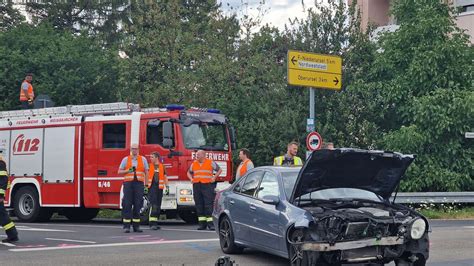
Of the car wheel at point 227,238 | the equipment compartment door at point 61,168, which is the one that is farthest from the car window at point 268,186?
the equipment compartment door at point 61,168

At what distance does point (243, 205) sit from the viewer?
34.4ft

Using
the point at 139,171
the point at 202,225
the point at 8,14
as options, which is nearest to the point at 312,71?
the point at 202,225

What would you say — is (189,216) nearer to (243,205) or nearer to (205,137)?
(205,137)

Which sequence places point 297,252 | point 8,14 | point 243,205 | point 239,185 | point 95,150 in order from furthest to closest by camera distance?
point 8,14 < point 95,150 < point 239,185 < point 243,205 < point 297,252

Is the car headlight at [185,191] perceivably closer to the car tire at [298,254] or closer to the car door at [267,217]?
the car door at [267,217]

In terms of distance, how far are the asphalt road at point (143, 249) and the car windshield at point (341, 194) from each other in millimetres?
1279

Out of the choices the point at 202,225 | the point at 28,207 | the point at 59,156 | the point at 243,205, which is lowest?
the point at 202,225

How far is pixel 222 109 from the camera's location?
25.9 m

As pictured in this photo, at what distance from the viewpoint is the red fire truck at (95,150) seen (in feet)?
55.3

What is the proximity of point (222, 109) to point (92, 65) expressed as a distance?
7.45 meters

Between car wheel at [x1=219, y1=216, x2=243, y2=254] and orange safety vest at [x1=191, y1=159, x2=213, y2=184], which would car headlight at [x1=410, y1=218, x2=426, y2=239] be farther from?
orange safety vest at [x1=191, y1=159, x2=213, y2=184]

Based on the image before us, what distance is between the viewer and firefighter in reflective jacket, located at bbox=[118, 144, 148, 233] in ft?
47.0

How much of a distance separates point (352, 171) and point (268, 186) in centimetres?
136

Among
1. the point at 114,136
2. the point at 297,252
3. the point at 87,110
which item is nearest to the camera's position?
the point at 297,252
